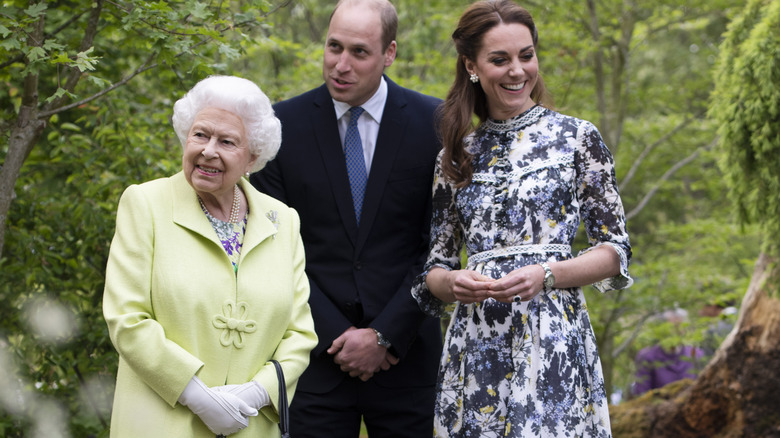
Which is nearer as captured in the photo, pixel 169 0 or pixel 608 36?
pixel 169 0

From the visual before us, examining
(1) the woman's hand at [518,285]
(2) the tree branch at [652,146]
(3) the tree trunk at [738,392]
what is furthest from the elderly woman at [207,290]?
(2) the tree branch at [652,146]

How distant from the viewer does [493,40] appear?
2.92 m

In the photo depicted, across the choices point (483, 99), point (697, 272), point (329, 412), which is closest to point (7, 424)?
point (329, 412)

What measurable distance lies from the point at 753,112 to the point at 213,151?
2.96 m

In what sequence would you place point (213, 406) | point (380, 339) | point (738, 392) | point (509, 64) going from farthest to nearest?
1. point (738, 392)
2. point (380, 339)
3. point (509, 64)
4. point (213, 406)

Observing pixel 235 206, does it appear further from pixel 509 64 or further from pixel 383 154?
pixel 509 64

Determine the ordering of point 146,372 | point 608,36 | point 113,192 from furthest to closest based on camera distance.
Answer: point 608,36 → point 113,192 → point 146,372

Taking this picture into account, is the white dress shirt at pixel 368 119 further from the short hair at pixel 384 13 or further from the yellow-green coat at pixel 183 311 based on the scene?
the yellow-green coat at pixel 183 311

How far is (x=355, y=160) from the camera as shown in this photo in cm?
337

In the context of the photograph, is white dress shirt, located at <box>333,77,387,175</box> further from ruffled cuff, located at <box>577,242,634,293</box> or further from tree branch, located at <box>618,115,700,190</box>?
tree branch, located at <box>618,115,700,190</box>

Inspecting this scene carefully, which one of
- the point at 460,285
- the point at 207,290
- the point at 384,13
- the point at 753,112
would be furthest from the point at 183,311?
the point at 753,112

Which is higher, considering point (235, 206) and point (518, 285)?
point (235, 206)

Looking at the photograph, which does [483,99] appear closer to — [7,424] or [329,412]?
[329,412]

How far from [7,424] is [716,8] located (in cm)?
699
